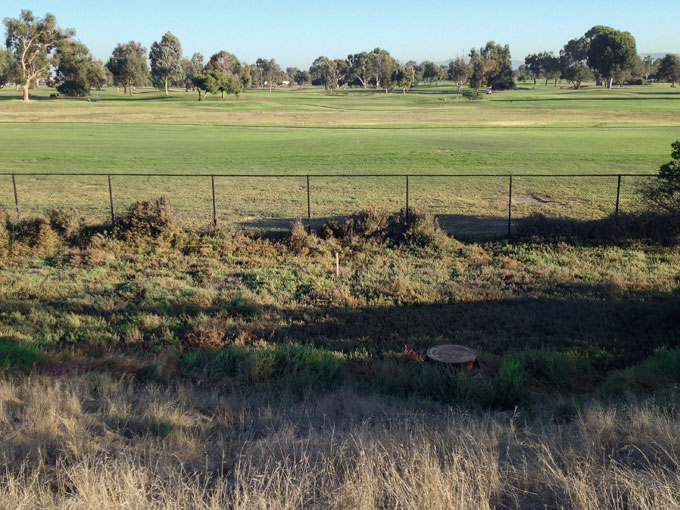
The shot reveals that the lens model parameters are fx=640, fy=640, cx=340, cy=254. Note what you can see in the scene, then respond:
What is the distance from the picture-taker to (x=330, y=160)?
37688mm

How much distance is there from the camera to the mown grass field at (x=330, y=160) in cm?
2445

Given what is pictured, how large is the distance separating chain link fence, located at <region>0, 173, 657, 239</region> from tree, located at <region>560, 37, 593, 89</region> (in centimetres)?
15737

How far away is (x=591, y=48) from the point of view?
515 ft

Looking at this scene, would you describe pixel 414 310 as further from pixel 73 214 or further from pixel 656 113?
pixel 656 113

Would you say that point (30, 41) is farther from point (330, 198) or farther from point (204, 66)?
point (330, 198)

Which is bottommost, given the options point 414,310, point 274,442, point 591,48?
point 414,310

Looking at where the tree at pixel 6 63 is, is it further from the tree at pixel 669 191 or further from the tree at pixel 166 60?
the tree at pixel 669 191

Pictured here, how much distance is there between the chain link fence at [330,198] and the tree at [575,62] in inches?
6195

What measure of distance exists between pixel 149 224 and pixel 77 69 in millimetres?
127848

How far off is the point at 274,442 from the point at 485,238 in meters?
14.3

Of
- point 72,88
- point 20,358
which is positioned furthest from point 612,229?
point 72,88

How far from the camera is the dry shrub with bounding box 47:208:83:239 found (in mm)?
19406

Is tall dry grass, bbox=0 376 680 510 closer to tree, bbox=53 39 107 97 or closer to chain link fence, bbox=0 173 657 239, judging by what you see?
chain link fence, bbox=0 173 657 239

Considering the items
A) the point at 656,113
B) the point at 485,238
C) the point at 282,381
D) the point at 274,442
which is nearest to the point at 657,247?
the point at 485,238
